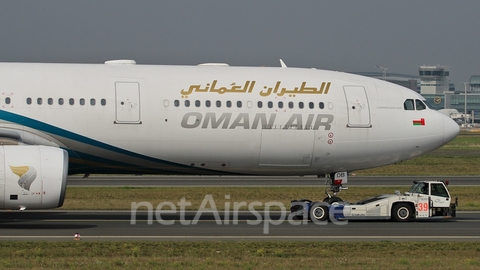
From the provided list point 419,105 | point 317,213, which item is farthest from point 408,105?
point 317,213

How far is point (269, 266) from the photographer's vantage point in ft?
47.6

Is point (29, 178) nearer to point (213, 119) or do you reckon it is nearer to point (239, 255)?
point (213, 119)

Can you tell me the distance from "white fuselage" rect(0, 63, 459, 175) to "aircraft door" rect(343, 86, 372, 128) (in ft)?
0.10

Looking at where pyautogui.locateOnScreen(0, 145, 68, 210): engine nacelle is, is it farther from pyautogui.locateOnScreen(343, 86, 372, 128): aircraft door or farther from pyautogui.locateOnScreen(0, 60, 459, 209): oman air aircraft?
pyautogui.locateOnScreen(343, 86, 372, 128): aircraft door

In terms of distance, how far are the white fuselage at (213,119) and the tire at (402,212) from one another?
5.34ft

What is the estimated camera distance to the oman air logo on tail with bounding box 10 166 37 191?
19391 mm

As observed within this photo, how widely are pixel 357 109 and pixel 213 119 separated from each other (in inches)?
175

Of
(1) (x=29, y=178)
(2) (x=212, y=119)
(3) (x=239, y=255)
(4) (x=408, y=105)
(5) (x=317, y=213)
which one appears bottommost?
(3) (x=239, y=255)

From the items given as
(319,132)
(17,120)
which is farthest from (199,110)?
(17,120)

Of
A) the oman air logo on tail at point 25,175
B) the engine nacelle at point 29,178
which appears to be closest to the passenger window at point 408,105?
the engine nacelle at point 29,178

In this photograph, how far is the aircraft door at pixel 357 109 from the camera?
77.2ft

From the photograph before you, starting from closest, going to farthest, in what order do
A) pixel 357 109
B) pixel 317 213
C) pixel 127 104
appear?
pixel 127 104
pixel 317 213
pixel 357 109

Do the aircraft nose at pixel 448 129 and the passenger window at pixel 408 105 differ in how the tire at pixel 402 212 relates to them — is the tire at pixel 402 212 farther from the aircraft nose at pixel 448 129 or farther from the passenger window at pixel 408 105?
the passenger window at pixel 408 105

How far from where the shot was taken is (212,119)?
74.2 feet
